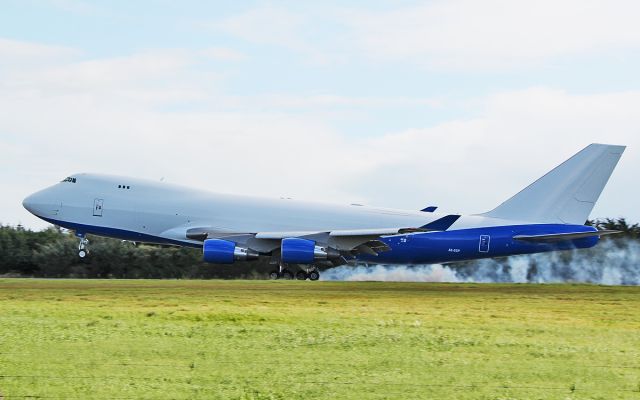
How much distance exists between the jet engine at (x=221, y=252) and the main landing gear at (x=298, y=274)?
6.73 feet

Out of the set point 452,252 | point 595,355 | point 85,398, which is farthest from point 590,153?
point 85,398

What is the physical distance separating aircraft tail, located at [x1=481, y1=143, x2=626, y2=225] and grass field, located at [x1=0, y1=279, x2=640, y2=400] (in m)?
15.8

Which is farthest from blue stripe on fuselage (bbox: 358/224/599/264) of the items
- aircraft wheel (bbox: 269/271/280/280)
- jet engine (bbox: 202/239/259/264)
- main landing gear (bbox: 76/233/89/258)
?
main landing gear (bbox: 76/233/89/258)

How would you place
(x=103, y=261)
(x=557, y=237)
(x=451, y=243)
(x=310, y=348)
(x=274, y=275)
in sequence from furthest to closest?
(x=103, y=261)
(x=451, y=243)
(x=274, y=275)
(x=557, y=237)
(x=310, y=348)

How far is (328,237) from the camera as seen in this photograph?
127ft

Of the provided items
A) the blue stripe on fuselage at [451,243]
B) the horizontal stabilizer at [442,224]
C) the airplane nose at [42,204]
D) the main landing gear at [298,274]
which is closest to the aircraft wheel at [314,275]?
the main landing gear at [298,274]

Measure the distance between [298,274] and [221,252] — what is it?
3.64 m

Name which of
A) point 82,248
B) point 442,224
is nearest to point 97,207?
point 82,248

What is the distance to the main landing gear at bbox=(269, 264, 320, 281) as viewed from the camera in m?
39.1

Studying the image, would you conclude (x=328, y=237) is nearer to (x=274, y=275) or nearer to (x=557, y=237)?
(x=274, y=275)

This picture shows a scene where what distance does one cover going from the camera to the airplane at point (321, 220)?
39.6 metres

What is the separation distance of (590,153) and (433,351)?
27957mm

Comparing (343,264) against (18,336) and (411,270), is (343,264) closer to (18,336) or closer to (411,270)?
(411,270)

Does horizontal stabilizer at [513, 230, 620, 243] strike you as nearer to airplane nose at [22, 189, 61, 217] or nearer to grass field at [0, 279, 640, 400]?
grass field at [0, 279, 640, 400]
